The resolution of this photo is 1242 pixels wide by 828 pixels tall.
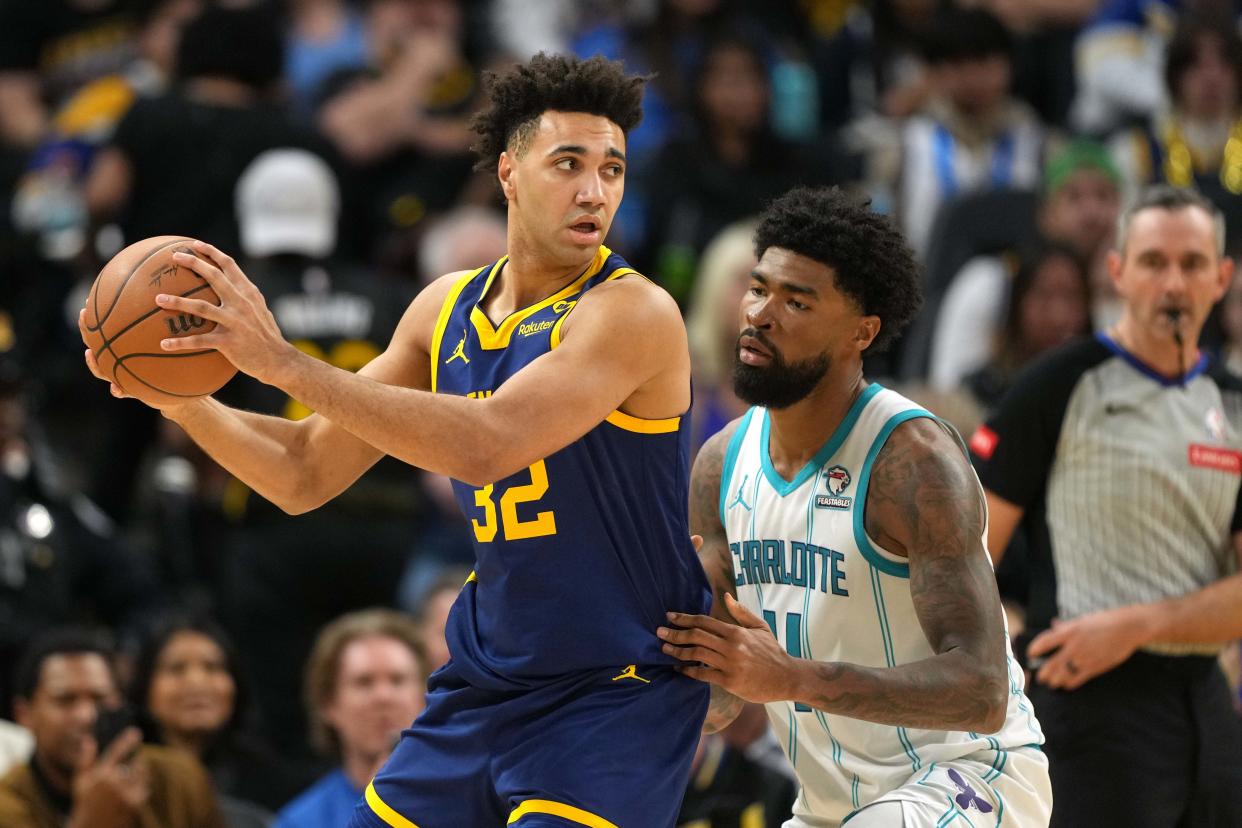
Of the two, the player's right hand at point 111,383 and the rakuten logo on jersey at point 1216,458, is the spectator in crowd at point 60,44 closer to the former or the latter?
the player's right hand at point 111,383

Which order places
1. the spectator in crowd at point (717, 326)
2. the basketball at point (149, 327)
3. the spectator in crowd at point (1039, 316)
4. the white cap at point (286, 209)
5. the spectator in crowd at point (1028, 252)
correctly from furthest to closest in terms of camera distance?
the spectator in crowd at point (717, 326)
the spectator in crowd at point (1028, 252)
the white cap at point (286, 209)
the spectator in crowd at point (1039, 316)
the basketball at point (149, 327)

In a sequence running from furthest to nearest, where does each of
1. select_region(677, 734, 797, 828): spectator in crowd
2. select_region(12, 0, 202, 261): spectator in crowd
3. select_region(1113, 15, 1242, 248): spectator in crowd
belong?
select_region(12, 0, 202, 261): spectator in crowd, select_region(1113, 15, 1242, 248): spectator in crowd, select_region(677, 734, 797, 828): spectator in crowd

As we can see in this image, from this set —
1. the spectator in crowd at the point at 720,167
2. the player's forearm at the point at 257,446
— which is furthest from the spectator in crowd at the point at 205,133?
the player's forearm at the point at 257,446

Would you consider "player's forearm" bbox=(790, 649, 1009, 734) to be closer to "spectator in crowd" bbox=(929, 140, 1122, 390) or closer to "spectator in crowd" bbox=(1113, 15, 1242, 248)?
"spectator in crowd" bbox=(929, 140, 1122, 390)

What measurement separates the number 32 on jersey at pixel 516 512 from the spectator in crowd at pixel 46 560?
15.2ft

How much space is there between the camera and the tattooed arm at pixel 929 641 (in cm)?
480

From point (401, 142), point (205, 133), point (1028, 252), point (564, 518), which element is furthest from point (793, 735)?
point (401, 142)

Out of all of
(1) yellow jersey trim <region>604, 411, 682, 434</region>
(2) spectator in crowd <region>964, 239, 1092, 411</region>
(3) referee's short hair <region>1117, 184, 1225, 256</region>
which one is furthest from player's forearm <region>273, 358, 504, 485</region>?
(2) spectator in crowd <region>964, 239, 1092, 411</region>

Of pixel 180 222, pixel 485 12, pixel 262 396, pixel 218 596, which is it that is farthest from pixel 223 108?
pixel 485 12

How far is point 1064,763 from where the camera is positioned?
613cm

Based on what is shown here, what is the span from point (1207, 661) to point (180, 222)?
20.5ft

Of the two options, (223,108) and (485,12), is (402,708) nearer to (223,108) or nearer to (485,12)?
(223,108)

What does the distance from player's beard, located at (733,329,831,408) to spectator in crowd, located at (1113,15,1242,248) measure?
19.6 feet

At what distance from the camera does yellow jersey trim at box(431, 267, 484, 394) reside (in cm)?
520
